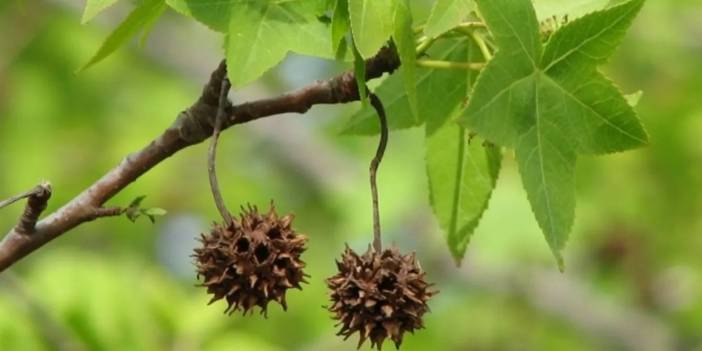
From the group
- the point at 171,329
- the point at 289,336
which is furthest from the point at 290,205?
the point at 171,329

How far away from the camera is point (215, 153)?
130 inches

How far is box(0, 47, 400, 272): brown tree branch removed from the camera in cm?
335

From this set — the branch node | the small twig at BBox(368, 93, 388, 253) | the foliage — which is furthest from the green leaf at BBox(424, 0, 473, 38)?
the branch node

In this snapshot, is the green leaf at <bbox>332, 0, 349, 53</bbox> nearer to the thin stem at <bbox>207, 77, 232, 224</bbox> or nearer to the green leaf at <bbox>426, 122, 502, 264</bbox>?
the thin stem at <bbox>207, 77, 232, 224</bbox>

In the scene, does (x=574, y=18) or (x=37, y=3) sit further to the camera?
(x=37, y=3)

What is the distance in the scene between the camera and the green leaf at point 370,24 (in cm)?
Answer: 311

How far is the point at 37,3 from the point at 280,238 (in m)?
8.21

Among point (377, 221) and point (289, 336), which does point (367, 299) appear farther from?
point (289, 336)

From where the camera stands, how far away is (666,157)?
33.9 ft

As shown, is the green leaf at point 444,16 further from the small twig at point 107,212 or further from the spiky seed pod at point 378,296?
the small twig at point 107,212

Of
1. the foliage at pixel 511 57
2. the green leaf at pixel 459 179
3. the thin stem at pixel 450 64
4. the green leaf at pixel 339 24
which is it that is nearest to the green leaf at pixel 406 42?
the foliage at pixel 511 57

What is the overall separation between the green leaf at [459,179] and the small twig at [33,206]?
3.18 feet

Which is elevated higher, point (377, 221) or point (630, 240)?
point (377, 221)

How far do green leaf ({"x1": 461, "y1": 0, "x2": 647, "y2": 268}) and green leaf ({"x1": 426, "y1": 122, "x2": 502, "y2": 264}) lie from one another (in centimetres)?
47
